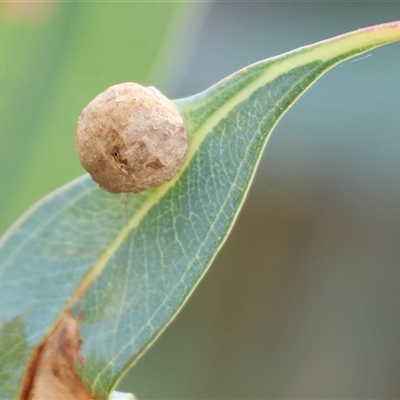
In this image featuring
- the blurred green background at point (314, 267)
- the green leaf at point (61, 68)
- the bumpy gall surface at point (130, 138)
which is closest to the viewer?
the bumpy gall surface at point (130, 138)

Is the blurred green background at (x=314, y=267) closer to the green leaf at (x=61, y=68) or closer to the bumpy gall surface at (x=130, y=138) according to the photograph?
the green leaf at (x=61, y=68)

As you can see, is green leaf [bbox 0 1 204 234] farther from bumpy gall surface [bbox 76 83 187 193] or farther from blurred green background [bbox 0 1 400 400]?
blurred green background [bbox 0 1 400 400]

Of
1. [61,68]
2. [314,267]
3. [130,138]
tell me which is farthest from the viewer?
[314,267]

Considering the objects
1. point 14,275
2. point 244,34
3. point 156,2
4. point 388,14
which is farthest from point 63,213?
point 244,34

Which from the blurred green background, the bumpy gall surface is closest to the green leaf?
the bumpy gall surface

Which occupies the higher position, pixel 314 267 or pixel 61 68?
pixel 61 68

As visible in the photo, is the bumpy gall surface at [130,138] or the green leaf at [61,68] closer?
the bumpy gall surface at [130,138]

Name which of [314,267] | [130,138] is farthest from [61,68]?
[314,267]

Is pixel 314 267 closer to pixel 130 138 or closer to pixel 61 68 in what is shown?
pixel 61 68

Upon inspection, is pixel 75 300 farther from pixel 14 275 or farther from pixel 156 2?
pixel 156 2

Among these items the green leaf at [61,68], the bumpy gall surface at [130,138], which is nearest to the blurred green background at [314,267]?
the green leaf at [61,68]

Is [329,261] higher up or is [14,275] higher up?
[329,261]
